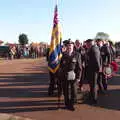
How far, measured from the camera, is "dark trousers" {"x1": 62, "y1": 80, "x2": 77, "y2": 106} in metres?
9.91

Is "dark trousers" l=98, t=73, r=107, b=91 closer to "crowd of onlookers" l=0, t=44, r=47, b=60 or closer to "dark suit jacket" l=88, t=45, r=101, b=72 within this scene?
"dark suit jacket" l=88, t=45, r=101, b=72

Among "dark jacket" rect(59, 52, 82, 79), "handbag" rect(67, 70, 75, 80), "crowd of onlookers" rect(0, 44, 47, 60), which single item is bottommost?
"crowd of onlookers" rect(0, 44, 47, 60)

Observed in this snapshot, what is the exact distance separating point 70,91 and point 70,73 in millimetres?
520

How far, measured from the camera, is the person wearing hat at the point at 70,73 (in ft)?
32.3

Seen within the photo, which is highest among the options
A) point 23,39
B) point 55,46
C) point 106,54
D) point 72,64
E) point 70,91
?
point 55,46

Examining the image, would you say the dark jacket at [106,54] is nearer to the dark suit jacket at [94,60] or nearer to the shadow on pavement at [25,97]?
the dark suit jacket at [94,60]

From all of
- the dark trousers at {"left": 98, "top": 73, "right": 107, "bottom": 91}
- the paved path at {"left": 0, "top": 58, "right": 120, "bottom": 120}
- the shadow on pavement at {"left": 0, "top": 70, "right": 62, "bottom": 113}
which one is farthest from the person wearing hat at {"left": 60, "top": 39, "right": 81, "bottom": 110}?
the dark trousers at {"left": 98, "top": 73, "right": 107, "bottom": 91}

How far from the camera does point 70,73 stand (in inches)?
384

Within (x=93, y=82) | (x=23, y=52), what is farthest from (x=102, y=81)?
(x=23, y=52)

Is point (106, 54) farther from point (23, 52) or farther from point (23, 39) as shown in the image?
point (23, 39)

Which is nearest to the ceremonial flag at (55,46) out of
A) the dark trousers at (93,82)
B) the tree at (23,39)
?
the dark trousers at (93,82)

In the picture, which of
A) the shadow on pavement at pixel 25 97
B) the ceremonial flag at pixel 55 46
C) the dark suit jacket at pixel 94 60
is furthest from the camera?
the ceremonial flag at pixel 55 46

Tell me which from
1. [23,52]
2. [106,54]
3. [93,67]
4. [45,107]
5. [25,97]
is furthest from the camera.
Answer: [23,52]

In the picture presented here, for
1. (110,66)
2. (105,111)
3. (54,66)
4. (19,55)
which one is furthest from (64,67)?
(19,55)
